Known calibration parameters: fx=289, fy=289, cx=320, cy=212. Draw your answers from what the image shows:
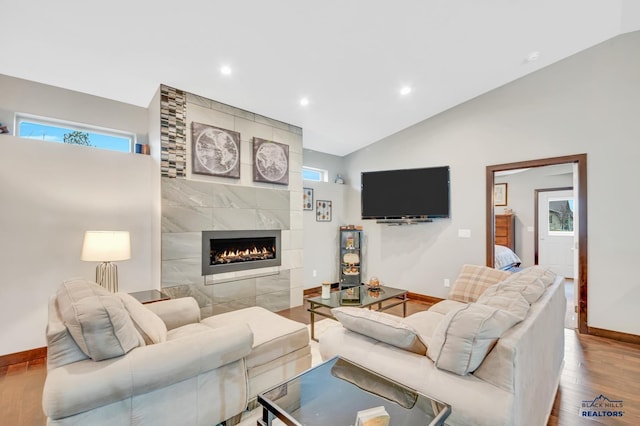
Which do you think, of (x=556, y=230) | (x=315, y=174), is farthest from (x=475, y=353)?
(x=556, y=230)

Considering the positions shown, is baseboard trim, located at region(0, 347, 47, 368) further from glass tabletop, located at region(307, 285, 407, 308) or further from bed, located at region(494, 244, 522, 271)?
bed, located at region(494, 244, 522, 271)

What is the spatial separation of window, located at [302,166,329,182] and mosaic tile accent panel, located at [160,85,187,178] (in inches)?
101

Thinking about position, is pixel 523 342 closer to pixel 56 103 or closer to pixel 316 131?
pixel 316 131

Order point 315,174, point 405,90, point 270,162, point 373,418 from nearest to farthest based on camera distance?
point 373,418 < point 405,90 < point 270,162 < point 315,174

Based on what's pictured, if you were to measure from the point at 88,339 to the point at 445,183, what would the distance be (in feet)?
15.3

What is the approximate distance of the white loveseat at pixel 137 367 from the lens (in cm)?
131

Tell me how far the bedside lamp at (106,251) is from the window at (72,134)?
1.25 m

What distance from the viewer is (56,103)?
10.5ft

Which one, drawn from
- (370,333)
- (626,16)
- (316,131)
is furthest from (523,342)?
(316,131)

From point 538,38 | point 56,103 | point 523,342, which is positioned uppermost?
point 538,38

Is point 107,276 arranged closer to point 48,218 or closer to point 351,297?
point 48,218

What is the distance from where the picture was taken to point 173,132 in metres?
3.41

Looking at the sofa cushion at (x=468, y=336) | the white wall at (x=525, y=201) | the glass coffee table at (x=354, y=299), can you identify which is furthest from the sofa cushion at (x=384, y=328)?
the white wall at (x=525, y=201)

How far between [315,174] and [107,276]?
3918 millimetres
